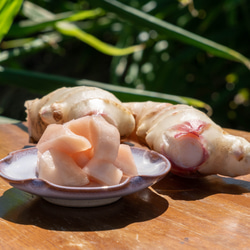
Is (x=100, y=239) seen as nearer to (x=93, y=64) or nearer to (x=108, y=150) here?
(x=108, y=150)

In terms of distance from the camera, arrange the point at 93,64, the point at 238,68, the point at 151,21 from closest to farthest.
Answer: the point at 151,21 < the point at 238,68 < the point at 93,64

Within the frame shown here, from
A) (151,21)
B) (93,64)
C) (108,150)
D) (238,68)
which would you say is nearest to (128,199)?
(108,150)

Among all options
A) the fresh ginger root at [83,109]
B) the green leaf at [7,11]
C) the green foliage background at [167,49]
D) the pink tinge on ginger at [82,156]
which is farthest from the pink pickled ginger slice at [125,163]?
the green foliage background at [167,49]

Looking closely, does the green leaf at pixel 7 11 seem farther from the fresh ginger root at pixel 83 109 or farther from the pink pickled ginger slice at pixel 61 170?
the pink pickled ginger slice at pixel 61 170

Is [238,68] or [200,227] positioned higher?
[238,68]

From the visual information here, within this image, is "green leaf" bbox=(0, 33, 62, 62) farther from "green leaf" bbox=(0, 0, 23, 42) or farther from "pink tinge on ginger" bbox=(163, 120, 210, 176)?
"pink tinge on ginger" bbox=(163, 120, 210, 176)

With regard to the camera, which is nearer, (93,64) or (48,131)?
(48,131)

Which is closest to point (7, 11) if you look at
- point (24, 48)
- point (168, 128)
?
point (24, 48)
